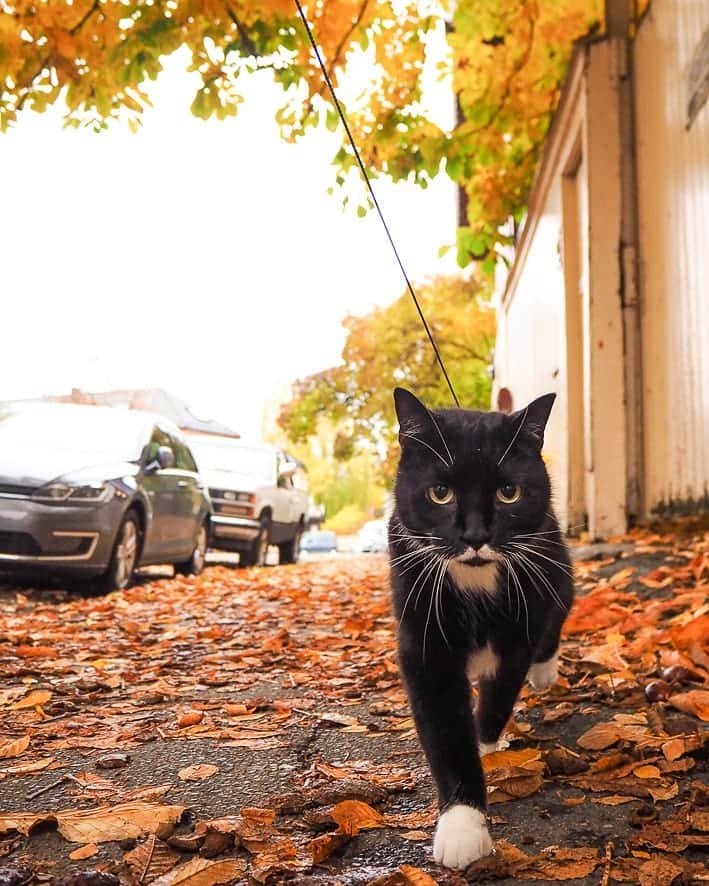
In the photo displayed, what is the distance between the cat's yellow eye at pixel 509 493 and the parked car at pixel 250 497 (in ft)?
36.0

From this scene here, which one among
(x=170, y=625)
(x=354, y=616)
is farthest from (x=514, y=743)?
(x=170, y=625)

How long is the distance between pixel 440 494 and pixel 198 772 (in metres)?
1.09

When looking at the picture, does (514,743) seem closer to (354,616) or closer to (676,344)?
(354,616)

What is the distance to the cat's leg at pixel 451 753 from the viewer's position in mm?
1945

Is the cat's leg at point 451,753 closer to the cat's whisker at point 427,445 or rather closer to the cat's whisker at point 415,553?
the cat's whisker at point 415,553

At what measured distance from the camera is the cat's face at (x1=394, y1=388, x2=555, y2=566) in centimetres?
236

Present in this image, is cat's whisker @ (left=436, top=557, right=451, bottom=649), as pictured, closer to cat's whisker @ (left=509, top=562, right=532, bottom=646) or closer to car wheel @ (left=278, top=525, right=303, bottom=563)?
cat's whisker @ (left=509, top=562, right=532, bottom=646)

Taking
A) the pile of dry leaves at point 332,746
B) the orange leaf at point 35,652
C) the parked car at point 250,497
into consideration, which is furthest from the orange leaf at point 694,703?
the parked car at point 250,497

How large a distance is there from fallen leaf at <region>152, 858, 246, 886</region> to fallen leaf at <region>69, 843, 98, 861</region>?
0.23 m

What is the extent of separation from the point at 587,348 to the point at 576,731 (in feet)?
15.7

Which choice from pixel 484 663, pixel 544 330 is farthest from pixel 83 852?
pixel 544 330

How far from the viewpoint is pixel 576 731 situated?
2.87m

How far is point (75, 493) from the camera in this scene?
24.7 ft

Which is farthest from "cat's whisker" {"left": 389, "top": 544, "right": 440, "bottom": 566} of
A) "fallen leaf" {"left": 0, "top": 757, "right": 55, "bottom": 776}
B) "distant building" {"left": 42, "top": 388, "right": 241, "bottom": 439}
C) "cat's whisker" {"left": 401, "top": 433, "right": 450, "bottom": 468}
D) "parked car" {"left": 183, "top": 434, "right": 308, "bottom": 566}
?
"distant building" {"left": 42, "top": 388, "right": 241, "bottom": 439}
